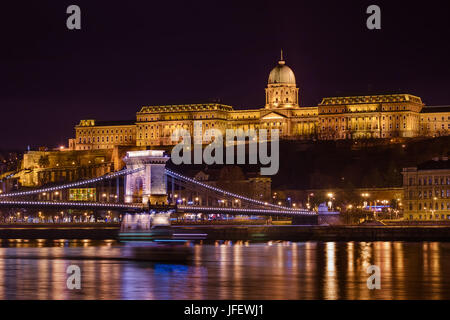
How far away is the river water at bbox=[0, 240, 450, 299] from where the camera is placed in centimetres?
3388

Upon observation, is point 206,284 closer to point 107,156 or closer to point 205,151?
point 205,151

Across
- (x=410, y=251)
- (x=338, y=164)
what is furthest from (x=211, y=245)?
(x=338, y=164)

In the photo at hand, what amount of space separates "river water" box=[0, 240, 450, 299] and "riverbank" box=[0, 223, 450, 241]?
5.67 m

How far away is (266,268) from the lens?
43219 millimetres

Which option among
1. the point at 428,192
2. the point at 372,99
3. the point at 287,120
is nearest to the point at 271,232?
the point at 428,192

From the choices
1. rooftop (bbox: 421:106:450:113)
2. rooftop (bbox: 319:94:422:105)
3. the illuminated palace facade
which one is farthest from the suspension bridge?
rooftop (bbox: 421:106:450:113)

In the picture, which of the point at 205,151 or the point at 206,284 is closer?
the point at 206,284

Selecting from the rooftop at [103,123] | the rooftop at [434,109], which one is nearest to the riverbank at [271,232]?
the rooftop at [434,109]

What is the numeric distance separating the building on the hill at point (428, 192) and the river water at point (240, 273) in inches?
877

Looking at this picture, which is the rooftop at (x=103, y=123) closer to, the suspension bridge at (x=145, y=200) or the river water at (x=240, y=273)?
the suspension bridge at (x=145, y=200)

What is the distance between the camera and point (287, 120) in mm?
150125

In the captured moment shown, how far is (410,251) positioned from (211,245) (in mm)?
13046

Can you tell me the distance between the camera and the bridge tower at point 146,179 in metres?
67.9

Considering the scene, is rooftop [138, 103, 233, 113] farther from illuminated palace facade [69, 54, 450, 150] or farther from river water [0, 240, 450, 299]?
river water [0, 240, 450, 299]
